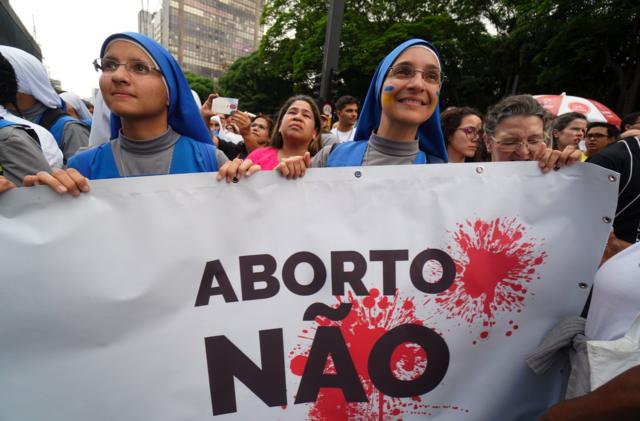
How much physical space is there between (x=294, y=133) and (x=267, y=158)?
0.30m

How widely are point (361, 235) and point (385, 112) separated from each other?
0.65 metres

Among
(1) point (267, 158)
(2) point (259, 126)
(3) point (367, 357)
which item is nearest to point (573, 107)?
(2) point (259, 126)

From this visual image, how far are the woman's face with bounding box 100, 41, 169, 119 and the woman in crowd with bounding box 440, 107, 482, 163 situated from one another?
216cm

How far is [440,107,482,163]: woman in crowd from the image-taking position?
292cm

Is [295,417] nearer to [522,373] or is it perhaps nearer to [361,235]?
[361,235]

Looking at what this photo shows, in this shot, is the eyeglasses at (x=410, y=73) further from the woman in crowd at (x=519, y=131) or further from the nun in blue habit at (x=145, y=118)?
the nun in blue habit at (x=145, y=118)

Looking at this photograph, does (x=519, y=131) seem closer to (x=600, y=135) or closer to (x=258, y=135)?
(x=258, y=135)

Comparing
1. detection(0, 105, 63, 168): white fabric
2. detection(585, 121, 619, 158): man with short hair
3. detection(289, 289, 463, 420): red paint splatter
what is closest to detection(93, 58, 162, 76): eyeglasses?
detection(0, 105, 63, 168): white fabric

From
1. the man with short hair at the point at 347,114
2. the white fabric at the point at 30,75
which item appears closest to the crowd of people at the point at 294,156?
the white fabric at the point at 30,75

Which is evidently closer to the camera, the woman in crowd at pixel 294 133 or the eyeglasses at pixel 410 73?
the eyeglasses at pixel 410 73

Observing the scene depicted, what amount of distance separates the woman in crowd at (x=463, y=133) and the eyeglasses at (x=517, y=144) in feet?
3.14

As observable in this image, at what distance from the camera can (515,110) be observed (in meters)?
1.99

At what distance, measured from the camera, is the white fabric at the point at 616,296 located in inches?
45.4

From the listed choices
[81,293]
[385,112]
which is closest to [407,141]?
[385,112]
